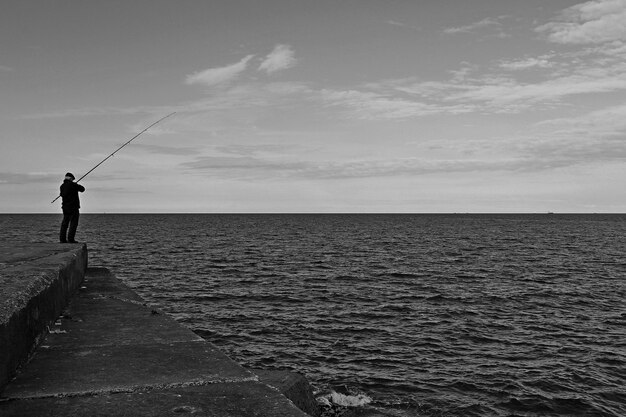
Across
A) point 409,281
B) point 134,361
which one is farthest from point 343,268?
point 134,361

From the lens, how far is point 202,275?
30.5 metres

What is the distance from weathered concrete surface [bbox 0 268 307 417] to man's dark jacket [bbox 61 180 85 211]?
549cm

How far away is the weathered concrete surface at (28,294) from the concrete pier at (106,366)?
11 mm

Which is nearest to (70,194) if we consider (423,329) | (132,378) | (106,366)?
(106,366)

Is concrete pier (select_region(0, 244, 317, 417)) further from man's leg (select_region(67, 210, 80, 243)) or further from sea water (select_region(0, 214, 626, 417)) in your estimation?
sea water (select_region(0, 214, 626, 417))

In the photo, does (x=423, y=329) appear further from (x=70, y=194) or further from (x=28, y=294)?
(x=28, y=294)

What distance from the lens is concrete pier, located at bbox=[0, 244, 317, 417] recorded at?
144 inches

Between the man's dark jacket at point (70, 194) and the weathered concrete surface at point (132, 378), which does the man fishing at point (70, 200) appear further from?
the weathered concrete surface at point (132, 378)

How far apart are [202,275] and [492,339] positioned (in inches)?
755

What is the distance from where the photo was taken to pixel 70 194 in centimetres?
1112

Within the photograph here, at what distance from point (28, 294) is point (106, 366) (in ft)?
3.55

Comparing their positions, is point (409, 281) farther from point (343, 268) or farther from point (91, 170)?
point (91, 170)

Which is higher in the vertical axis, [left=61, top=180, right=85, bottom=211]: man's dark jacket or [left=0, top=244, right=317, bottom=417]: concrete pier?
[left=61, top=180, right=85, bottom=211]: man's dark jacket

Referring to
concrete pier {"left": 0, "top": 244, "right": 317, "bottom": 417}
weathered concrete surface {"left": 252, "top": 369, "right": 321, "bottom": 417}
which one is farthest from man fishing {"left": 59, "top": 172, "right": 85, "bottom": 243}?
weathered concrete surface {"left": 252, "top": 369, "right": 321, "bottom": 417}
